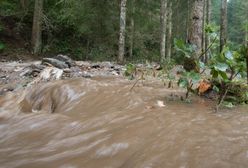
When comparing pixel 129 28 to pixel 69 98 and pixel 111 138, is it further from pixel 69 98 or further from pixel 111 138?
pixel 111 138


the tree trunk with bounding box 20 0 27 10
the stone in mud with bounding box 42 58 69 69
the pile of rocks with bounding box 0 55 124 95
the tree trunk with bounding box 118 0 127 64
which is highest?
the tree trunk with bounding box 20 0 27 10

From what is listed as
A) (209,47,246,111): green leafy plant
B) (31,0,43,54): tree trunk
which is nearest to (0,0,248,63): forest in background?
(31,0,43,54): tree trunk

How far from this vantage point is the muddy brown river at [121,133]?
2660 millimetres

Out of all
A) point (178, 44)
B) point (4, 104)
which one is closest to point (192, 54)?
point (178, 44)

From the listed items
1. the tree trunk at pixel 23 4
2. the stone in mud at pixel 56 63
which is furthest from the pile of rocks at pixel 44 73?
the tree trunk at pixel 23 4

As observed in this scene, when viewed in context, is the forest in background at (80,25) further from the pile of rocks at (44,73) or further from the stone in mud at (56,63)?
the stone in mud at (56,63)

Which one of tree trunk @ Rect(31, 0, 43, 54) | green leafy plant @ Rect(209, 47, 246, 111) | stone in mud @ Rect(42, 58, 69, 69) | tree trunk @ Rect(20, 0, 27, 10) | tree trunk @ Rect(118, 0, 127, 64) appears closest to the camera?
green leafy plant @ Rect(209, 47, 246, 111)

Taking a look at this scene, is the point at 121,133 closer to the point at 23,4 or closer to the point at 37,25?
the point at 37,25

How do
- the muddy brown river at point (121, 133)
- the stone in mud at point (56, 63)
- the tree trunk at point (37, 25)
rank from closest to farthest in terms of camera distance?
the muddy brown river at point (121, 133) → the stone in mud at point (56, 63) → the tree trunk at point (37, 25)

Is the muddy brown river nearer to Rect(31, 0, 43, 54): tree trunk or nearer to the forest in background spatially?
the forest in background

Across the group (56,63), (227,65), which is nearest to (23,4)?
(56,63)

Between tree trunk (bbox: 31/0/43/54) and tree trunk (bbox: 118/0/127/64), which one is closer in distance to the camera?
tree trunk (bbox: 118/0/127/64)

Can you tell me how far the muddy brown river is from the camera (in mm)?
2660

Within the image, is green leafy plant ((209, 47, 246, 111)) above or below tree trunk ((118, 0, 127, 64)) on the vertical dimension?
below
